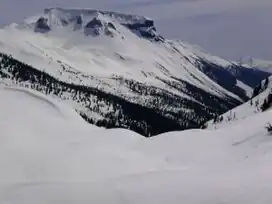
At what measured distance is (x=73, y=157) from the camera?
34562 mm

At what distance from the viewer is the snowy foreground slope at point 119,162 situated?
2188 centimetres

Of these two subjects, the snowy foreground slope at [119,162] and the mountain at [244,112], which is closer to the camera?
the snowy foreground slope at [119,162]

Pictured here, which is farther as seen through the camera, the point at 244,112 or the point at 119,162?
the point at 244,112

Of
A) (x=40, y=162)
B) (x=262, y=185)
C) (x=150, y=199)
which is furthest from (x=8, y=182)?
(x=262, y=185)

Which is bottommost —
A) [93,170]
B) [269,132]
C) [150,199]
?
[150,199]

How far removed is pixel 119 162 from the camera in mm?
33625

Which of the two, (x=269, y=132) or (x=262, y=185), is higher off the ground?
(x=269, y=132)

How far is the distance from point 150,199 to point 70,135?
23467 mm

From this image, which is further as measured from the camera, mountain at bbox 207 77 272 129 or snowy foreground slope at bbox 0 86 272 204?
mountain at bbox 207 77 272 129

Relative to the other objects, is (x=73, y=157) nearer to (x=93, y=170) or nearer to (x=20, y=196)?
(x=93, y=170)

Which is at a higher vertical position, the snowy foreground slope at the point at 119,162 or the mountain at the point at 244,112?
the mountain at the point at 244,112

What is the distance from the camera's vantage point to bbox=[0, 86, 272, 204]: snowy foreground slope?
71.8ft

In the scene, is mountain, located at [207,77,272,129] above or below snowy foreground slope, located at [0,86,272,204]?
above

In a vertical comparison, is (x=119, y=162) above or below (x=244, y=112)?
below
